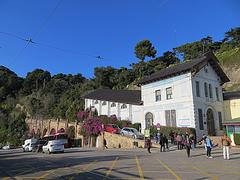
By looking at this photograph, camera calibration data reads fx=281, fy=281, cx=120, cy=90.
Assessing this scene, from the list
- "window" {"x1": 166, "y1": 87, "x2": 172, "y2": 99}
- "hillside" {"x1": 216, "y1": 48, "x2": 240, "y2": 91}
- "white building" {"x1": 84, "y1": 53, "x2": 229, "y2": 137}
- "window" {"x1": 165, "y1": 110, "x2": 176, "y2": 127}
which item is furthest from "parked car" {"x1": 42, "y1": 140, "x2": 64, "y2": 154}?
"hillside" {"x1": 216, "y1": 48, "x2": 240, "y2": 91}

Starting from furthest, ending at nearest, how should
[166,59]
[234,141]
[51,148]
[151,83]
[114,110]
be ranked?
[166,59], [114,110], [151,83], [51,148], [234,141]

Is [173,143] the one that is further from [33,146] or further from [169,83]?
[33,146]

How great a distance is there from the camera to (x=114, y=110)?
167 ft

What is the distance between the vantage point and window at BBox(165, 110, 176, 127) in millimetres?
36156

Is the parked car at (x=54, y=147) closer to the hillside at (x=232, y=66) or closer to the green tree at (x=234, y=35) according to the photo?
the hillside at (x=232, y=66)

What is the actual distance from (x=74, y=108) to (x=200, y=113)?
28.8 m

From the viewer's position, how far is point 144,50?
76.5 m

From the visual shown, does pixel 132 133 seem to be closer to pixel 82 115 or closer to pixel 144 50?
pixel 82 115

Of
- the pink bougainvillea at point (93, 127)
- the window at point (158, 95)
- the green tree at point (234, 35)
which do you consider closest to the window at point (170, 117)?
the window at point (158, 95)

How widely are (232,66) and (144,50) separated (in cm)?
2466

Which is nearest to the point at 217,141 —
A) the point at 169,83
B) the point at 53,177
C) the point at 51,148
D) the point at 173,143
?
the point at 173,143

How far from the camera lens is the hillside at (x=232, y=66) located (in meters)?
56.4

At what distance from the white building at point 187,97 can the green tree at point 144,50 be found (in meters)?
35.6

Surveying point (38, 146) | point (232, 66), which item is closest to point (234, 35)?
point (232, 66)
